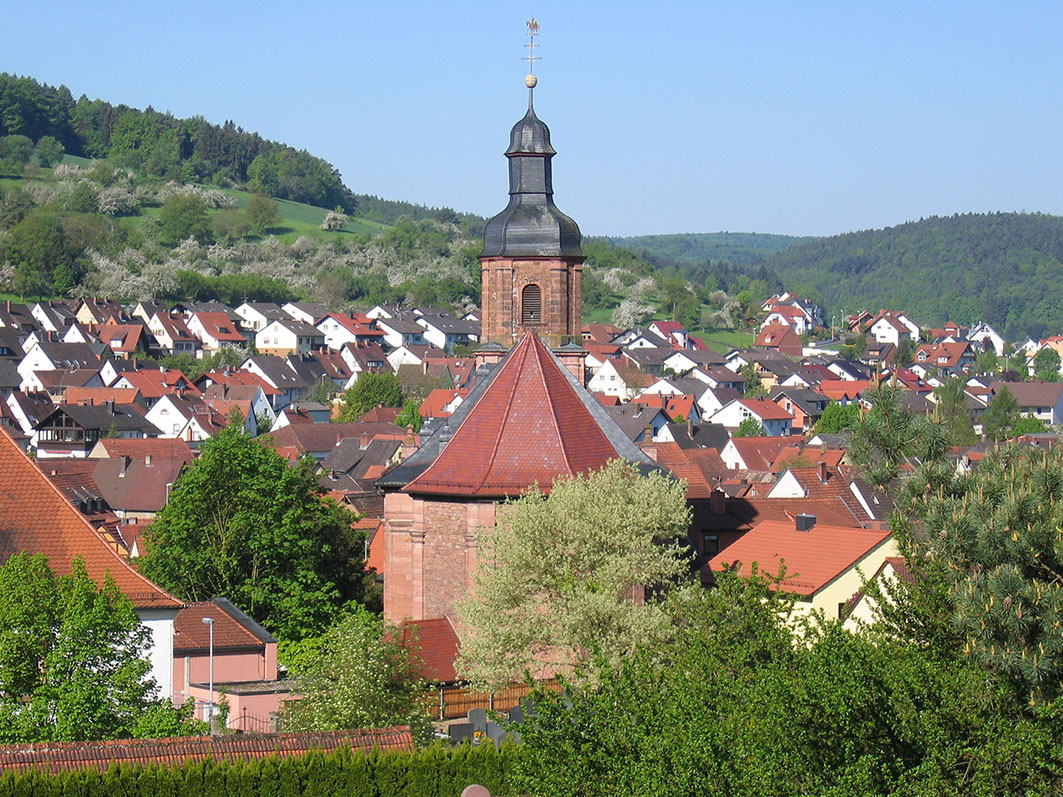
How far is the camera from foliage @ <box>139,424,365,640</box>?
37188 millimetres

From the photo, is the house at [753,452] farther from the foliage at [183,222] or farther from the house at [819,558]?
the foliage at [183,222]

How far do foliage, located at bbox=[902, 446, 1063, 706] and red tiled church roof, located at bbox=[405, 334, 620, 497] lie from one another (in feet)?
49.5

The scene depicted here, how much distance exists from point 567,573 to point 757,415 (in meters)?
81.4

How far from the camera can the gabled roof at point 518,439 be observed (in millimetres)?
32125

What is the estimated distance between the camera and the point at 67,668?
21.0 m

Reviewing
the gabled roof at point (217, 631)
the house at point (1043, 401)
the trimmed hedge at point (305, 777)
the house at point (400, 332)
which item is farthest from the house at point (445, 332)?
the trimmed hedge at point (305, 777)

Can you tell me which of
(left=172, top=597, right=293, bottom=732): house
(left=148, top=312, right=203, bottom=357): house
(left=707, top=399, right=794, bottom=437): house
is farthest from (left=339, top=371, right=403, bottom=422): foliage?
(left=172, top=597, right=293, bottom=732): house

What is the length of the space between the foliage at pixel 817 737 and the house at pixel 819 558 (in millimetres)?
14537

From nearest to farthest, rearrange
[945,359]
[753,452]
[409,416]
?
[753,452] → [409,416] → [945,359]

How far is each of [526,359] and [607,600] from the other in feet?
25.7

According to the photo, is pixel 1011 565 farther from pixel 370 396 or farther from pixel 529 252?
pixel 370 396

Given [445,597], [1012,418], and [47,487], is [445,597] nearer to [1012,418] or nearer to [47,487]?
[47,487]

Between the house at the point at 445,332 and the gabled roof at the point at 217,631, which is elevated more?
the house at the point at 445,332

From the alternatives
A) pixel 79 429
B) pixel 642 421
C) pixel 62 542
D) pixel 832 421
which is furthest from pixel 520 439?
pixel 832 421
